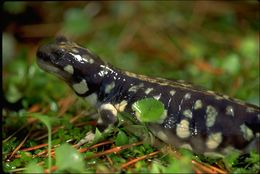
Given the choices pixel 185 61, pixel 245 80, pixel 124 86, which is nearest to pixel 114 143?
pixel 124 86

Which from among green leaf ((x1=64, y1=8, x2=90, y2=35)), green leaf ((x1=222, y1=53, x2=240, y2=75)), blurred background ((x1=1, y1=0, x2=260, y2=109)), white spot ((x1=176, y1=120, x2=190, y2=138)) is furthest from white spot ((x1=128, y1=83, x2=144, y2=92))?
green leaf ((x1=64, y1=8, x2=90, y2=35))

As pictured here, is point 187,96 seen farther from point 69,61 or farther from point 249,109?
point 69,61

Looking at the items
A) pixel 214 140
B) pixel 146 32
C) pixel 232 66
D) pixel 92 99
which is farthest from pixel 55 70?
pixel 146 32

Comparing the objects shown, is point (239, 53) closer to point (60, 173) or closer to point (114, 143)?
point (114, 143)

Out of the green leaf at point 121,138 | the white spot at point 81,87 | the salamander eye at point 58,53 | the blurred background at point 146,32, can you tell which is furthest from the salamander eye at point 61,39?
the blurred background at point 146,32

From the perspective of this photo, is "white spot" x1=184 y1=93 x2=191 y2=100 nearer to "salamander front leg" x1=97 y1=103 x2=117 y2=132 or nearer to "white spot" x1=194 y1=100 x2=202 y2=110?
"white spot" x1=194 y1=100 x2=202 y2=110

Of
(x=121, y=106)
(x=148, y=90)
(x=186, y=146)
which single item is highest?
(x=148, y=90)
